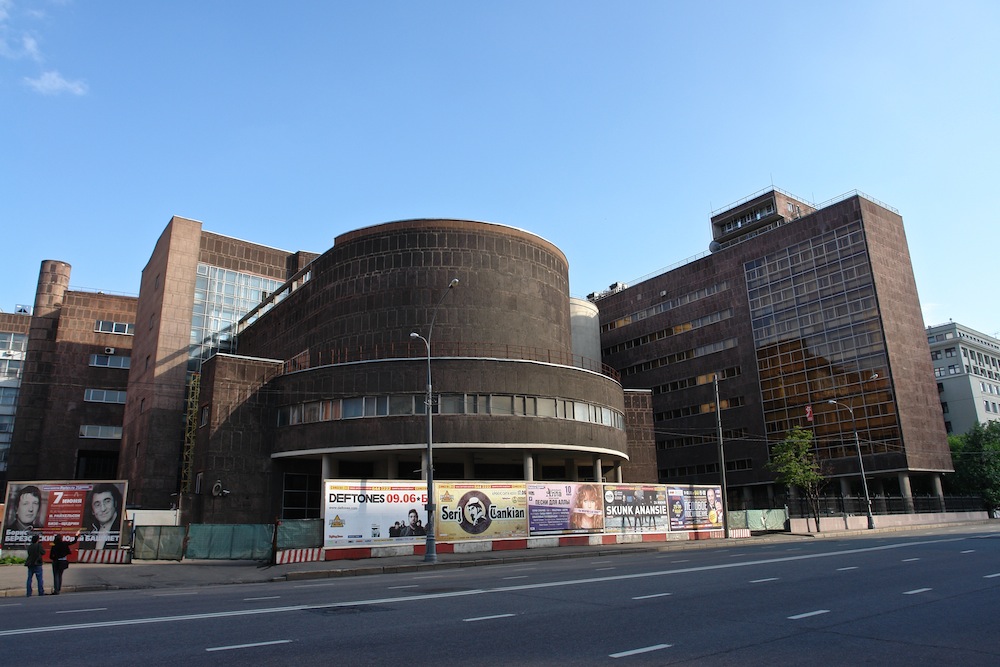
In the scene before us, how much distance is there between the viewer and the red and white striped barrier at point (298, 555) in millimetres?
26453

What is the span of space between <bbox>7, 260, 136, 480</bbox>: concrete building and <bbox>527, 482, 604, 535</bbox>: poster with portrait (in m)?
56.0

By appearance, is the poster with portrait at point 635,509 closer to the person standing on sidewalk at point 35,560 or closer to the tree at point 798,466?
the tree at point 798,466

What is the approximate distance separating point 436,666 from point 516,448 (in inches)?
1281

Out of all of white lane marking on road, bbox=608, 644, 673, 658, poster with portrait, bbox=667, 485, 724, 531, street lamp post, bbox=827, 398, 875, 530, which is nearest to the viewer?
white lane marking on road, bbox=608, 644, 673, 658

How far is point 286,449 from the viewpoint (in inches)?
1656

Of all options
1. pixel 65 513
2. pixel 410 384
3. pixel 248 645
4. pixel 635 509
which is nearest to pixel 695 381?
pixel 635 509

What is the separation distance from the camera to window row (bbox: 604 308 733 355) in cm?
7944

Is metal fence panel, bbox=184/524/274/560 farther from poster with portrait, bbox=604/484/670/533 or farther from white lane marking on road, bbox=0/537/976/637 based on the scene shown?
white lane marking on road, bbox=0/537/976/637

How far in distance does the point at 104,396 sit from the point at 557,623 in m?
76.8

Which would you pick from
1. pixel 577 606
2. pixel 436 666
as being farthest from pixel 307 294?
pixel 436 666

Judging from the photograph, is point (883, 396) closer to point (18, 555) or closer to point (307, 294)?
point (307, 294)

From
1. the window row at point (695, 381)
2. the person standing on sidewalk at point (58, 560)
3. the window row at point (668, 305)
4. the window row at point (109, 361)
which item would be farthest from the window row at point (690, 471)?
the person standing on sidewalk at point (58, 560)

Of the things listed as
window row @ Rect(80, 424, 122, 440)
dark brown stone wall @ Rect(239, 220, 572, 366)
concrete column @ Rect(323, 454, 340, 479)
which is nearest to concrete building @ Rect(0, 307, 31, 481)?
window row @ Rect(80, 424, 122, 440)

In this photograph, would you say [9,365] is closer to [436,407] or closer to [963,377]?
[436,407]
